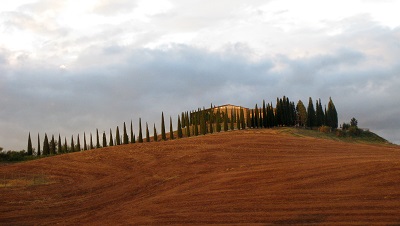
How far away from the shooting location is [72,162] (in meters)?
46.0

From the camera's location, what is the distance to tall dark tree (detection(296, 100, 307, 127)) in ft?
289

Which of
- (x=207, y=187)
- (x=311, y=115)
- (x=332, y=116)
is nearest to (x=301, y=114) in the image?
(x=311, y=115)

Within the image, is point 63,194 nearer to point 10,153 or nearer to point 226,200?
point 226,200

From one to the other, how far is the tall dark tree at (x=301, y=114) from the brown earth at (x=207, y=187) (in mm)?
39223

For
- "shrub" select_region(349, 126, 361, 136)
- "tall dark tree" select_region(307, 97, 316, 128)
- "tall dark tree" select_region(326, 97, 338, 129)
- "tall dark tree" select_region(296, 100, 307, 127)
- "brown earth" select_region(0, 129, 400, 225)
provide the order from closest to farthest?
"brown earth" select_region(0, 129, 400, 225) → "shrub" select_region(349, 126, 361, 136) → "tall dark tree" select_region(307, 97, 316, 128) → "tall dark tree" select_region(296, 100, 307, 127) → "tall dark tree" select_region(326, 97, 338, 129)

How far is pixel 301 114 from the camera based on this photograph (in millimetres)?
88875

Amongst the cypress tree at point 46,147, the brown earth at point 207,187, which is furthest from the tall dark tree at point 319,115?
the cypress tree at point 46,147

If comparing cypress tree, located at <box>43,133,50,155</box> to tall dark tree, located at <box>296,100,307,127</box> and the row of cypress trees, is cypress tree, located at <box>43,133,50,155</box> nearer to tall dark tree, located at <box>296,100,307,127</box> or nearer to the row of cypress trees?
the row of cypress trees

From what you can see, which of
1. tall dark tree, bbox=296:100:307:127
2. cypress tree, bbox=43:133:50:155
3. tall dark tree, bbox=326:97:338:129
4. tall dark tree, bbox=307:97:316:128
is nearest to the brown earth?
cypress tree, bbox=43:133:50:155

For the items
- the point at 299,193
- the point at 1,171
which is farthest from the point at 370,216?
the point at 1,171

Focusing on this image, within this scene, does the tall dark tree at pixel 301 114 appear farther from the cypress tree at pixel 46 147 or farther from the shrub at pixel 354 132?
the cypress tree at pixel 46 147

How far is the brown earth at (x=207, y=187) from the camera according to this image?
2095 centimetres

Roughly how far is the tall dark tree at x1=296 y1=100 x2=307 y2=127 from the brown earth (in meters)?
39.2

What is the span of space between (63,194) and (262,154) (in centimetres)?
1754
